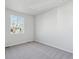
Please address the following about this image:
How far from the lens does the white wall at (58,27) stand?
3340 millimetres

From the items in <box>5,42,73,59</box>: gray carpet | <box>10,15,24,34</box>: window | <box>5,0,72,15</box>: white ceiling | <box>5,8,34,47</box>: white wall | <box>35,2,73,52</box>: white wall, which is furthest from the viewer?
<box>10,15,24,34</box>: window

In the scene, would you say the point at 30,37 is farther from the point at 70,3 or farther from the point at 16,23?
the point at 70,3

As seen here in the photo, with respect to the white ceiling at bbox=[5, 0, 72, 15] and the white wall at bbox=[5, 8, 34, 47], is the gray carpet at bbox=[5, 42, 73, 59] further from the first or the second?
the white ceiling at bbox=[5, 0, 72, 15]

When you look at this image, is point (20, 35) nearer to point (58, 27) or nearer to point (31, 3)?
point (31, 3)

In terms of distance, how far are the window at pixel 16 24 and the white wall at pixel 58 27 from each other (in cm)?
148

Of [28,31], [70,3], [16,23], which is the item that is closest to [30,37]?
[28,31]

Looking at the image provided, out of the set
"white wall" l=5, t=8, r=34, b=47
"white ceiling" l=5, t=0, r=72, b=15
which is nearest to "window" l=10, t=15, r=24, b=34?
"white wall" l=5, t=8, r=34, b=47

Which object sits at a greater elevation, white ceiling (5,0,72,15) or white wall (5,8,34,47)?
white ceiling (5,0,72,15)

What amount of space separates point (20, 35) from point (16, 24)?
2.85ft

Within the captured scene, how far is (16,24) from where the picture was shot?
15.3ft

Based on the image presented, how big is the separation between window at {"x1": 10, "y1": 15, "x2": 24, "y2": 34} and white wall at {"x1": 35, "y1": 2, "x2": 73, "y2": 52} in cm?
148

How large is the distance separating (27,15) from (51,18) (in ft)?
6.93

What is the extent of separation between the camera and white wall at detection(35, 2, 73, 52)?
3340 mm
